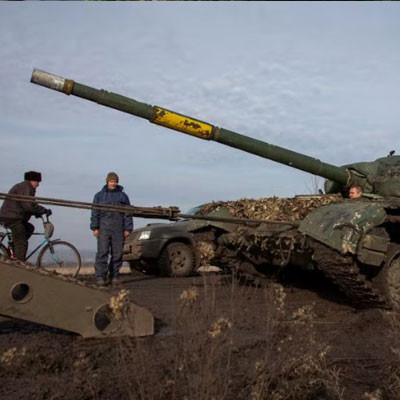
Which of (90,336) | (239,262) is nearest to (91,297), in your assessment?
(90,336)

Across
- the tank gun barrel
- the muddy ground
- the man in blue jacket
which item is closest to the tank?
→ the tank gun barrel

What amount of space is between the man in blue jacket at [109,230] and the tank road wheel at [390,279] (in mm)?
3776

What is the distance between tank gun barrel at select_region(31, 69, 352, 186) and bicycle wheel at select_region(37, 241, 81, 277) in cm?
341

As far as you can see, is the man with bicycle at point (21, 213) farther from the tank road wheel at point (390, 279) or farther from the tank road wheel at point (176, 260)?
the tank road wheel at point (390, 279)

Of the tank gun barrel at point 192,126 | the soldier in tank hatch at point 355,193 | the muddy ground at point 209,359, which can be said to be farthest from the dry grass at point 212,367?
the soldier in tank hatch at point 355,193

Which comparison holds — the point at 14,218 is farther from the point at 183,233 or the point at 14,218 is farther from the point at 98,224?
the point at 183,233

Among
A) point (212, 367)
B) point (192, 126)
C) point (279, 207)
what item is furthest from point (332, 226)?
point (212, 367)

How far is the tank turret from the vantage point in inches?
271

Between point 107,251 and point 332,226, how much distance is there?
369 centimetres

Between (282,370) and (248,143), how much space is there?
4.70 m

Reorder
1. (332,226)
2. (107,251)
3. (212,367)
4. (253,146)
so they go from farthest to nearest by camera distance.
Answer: (107,251)
(253,146)
(332,226)
(212,367)

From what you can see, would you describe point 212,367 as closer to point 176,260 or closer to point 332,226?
point 332,226

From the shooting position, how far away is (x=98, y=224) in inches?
361

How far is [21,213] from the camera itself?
8.96 metres
